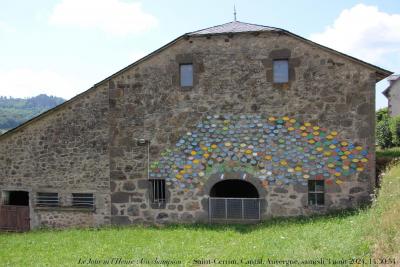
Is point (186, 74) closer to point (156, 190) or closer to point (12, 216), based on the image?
point (156, 190)

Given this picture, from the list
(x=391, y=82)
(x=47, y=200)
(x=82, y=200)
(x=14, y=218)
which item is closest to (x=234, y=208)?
(x=82, y=200)

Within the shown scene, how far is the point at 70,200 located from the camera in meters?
13.9

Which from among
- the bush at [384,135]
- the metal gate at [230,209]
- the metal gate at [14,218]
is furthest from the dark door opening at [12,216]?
the bush at [384,135]

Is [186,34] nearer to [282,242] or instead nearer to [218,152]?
[218,152]

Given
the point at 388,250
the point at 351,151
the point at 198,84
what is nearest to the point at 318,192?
the point at 351,151

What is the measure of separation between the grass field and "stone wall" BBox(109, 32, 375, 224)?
32.1 inches

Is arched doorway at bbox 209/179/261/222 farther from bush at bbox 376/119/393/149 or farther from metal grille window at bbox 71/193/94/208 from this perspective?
bush at bbox 376/119/393/149

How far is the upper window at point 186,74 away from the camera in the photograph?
1286 cm

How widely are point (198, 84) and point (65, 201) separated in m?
6.31

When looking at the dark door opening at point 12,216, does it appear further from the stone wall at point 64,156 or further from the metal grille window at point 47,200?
the metal grille window at point 47,200

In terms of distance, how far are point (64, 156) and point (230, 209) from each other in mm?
6103

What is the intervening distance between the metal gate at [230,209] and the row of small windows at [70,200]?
430cm

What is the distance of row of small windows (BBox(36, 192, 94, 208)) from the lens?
13.7m

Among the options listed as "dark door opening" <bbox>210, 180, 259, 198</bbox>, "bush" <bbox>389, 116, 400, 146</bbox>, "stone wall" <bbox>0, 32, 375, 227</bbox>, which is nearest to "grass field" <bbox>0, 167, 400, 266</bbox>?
"stone wall" <bbox>0, 32, 375, 227</bbox>
